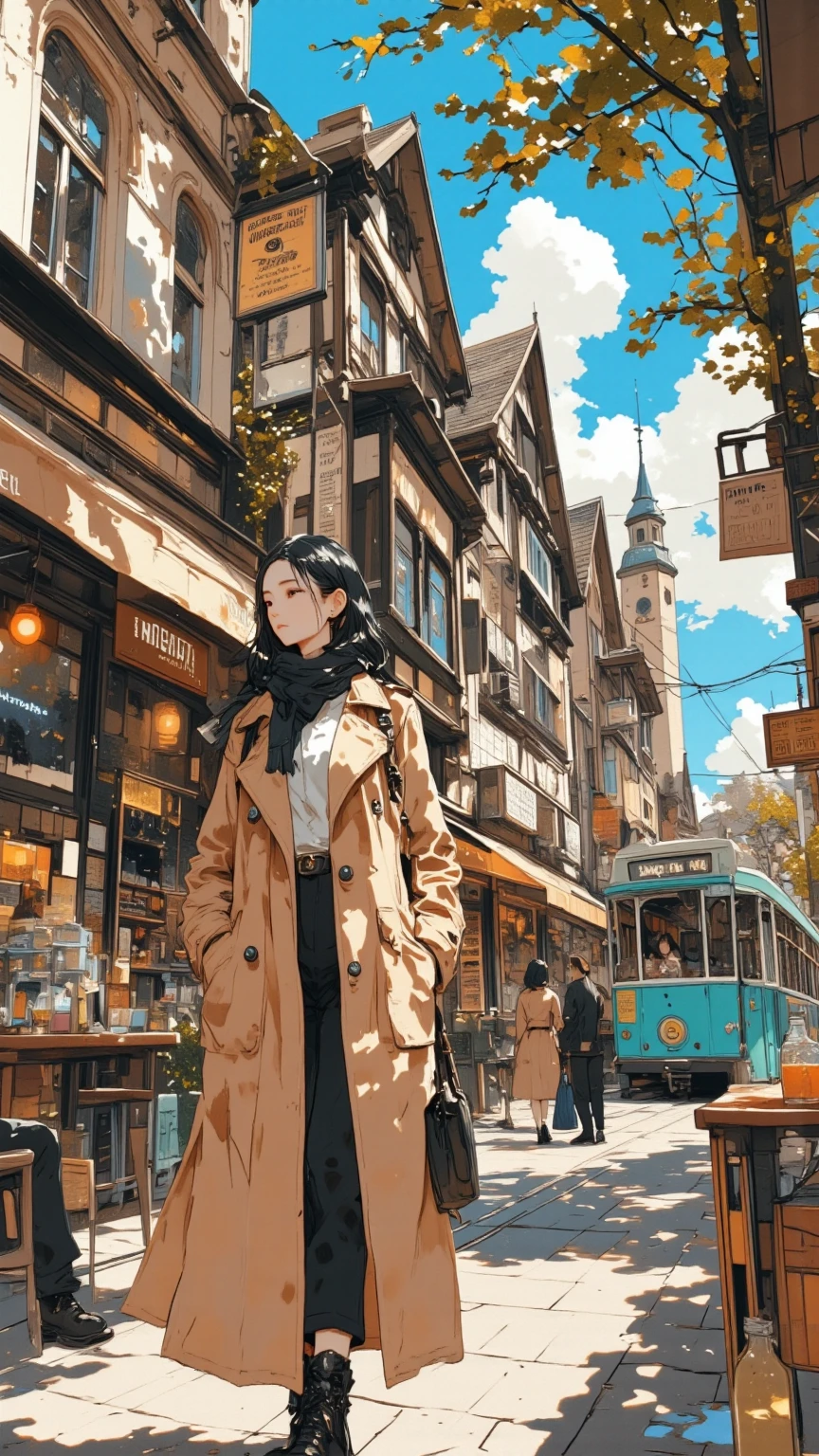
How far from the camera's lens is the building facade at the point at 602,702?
1292 inches

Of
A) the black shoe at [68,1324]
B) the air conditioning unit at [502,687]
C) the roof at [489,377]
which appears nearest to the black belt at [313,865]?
the black shoe at [68,1324]

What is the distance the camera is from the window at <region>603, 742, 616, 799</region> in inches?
1369

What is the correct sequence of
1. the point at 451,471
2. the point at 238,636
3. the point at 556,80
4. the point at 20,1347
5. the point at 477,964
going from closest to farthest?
1. the point at 20,1347
2. the point at 556,80
3. the point at 238,636
4. the point at 451,471
5. the point at 477,964

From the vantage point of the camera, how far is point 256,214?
11.3 m

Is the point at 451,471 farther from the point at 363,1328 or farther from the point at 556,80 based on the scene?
the point at 363,1328

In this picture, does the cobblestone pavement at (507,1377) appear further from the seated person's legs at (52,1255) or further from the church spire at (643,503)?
the church spire at (643,503)

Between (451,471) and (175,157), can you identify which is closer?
(175,157)

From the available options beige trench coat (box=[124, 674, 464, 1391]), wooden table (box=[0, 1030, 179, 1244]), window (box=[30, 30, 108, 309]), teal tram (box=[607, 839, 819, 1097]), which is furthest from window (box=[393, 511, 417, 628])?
beige trench coat (box=[124, 674, 464, 1391])

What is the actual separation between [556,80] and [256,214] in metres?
6.06

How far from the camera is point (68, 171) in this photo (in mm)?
8719

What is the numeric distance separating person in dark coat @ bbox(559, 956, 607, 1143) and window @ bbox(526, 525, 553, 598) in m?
15.3

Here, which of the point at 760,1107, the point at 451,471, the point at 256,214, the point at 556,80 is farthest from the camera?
the point at 451,471

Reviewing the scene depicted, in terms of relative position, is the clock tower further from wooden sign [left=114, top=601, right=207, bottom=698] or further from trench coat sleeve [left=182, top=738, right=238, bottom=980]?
trench coat sleeve [left=182, top=738, right=238, bottom=980]

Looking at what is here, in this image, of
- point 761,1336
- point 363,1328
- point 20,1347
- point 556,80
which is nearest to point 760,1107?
point 761,1336
